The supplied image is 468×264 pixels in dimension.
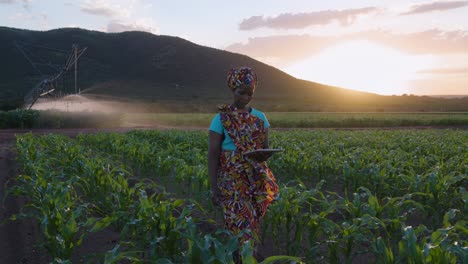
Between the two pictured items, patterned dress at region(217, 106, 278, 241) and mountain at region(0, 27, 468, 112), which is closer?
patterned dress at region(217, 106, 278, 241)

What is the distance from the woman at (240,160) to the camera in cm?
369

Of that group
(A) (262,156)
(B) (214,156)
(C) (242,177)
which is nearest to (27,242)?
(B) (214,156)

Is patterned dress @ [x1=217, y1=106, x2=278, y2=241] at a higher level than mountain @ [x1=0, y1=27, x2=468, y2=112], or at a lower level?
lower

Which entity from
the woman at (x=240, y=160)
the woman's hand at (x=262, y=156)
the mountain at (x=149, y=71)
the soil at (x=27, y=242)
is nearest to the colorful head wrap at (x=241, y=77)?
the woman at (x=240, y=160)

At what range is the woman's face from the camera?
3.68m

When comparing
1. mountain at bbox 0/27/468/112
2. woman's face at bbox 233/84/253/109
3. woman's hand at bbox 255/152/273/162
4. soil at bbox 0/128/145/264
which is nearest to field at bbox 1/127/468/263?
soil at bbox 0/128/145/264

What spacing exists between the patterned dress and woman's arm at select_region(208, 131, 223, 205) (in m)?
0.06

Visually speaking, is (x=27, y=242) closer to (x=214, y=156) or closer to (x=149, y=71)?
(x=214, y=156)

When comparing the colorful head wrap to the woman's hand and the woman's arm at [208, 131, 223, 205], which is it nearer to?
the woman's arm at [208, 131, 223, 205]

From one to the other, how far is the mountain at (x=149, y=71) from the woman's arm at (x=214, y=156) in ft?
302

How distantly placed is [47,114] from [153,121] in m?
12.3

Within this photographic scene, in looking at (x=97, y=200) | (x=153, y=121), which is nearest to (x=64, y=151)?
(x=97, y=200)

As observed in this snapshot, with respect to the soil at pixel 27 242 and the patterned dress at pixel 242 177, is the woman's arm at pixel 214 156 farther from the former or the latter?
the soil at pixel 27 242

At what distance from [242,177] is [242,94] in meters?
0.65
